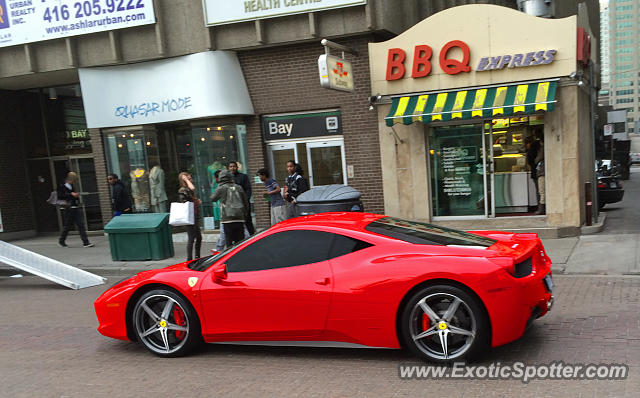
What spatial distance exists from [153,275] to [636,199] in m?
17.1

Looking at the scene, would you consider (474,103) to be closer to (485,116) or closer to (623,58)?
(485,116)

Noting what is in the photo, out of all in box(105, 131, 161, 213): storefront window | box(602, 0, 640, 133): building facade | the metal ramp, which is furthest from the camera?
box(602, 0, 640, 133): building facade

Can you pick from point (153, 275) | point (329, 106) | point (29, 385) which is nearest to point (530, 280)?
point (153, 275)

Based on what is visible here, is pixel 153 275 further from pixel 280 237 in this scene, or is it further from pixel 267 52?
pixel 267 52

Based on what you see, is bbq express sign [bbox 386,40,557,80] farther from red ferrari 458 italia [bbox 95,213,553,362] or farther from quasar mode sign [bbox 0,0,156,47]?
red ferrari 458 italia [bbox 95,213,553,362]

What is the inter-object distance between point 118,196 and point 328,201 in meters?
6.59

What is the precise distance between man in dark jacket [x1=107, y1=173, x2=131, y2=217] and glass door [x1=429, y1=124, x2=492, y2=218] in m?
7.41

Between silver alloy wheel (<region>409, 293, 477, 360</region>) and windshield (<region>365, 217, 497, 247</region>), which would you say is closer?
silver alloy wheel (<region>409, 293, 477, 360</region>)

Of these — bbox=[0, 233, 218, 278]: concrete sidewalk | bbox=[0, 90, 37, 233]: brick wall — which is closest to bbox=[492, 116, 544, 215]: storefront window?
bbox=[0, 233, 218, 278]: concrete sidewalk

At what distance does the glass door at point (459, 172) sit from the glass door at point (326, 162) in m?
2.10

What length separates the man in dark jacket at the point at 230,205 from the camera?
32.4 ft

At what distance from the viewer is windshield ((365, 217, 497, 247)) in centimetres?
499

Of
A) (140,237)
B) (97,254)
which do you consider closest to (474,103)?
(140,237)

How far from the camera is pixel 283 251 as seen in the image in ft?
17.1
